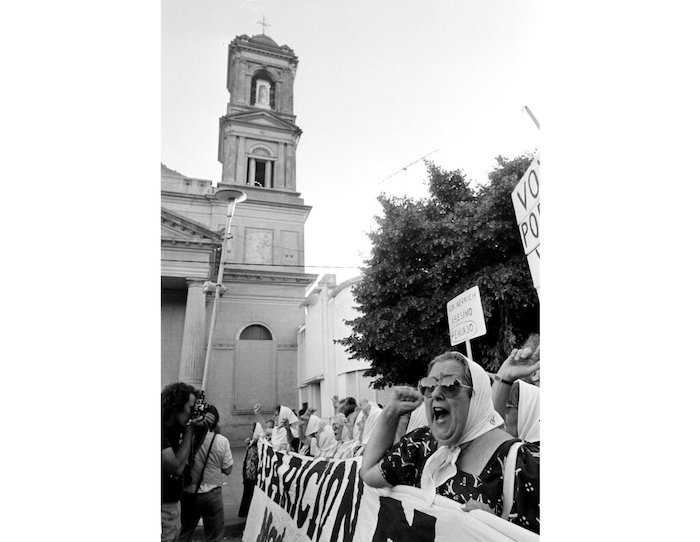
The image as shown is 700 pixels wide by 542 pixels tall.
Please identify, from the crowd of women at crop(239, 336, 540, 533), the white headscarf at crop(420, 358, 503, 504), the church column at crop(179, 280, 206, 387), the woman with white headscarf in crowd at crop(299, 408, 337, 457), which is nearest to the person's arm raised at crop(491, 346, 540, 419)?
the crowd of women at crop(239, 336, 540, 533)

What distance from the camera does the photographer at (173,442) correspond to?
6.01ft

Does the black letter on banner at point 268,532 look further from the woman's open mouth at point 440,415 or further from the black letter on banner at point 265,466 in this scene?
the woman's open mouth at point 440,415

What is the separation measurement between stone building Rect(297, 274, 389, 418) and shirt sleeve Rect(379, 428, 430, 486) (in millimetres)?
6620

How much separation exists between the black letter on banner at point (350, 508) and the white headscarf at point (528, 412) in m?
0.56

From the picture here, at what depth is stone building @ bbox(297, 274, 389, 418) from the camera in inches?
340

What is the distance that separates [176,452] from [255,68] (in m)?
1.51

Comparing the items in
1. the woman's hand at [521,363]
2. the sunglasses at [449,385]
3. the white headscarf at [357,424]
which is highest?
the woman's hand at [521,363]

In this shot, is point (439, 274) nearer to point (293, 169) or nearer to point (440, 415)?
point (293, 169)

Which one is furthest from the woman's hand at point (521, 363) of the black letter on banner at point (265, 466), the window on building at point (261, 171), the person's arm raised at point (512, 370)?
the window on building at point (261, 171)

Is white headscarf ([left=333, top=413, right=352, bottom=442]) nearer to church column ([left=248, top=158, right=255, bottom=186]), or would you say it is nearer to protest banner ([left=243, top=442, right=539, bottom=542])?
protest banner ([left=243, top=442, right=539, bottom=542])
